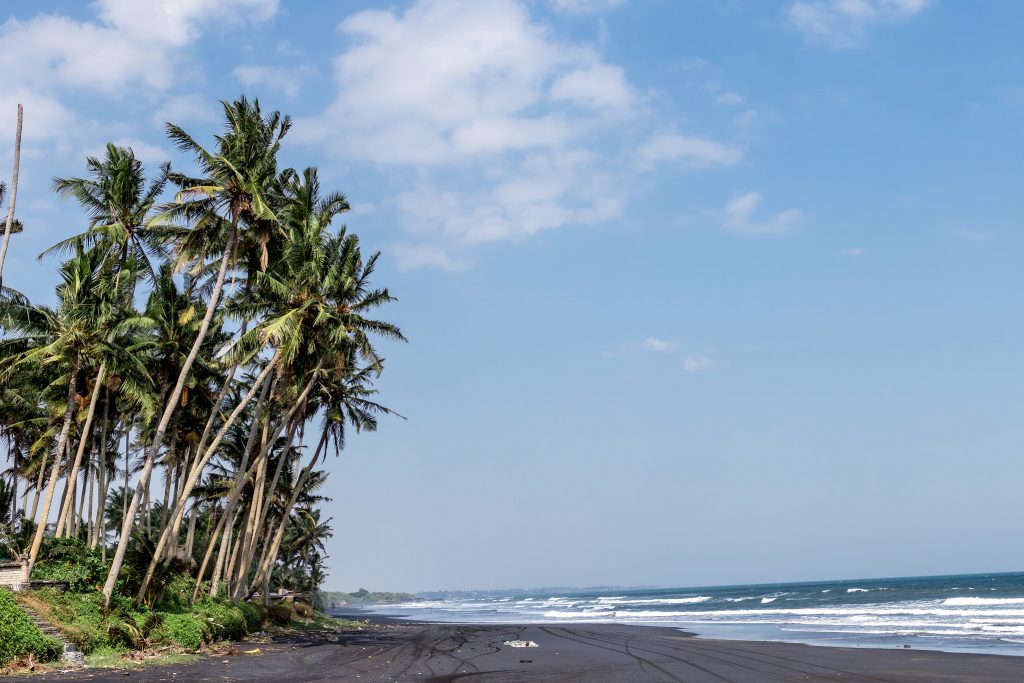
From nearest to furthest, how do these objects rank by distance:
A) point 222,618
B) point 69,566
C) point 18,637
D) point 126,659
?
point 18,637 → point 126,659 → point 69,566 → point 222,618

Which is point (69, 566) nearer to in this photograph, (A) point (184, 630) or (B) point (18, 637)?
(A) point (184, 630)

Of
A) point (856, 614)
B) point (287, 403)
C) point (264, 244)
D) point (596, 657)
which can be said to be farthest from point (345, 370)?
point (856, 614)

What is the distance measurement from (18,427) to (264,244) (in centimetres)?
1453

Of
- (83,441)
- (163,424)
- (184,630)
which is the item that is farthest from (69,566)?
(163,424)

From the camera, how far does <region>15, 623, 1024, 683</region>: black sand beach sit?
17.0 metres

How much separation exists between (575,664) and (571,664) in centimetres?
11

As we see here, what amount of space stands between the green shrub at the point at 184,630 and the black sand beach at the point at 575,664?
4.42 feet

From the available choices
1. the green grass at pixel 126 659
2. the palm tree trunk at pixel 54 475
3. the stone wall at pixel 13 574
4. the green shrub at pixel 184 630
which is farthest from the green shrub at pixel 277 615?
the stone wall at pixel 13 574

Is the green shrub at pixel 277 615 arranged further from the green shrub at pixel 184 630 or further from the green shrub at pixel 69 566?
the green shrub at pixel 69 566

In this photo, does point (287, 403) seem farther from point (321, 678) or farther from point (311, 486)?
point (321, 678)

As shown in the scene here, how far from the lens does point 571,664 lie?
20.7 m

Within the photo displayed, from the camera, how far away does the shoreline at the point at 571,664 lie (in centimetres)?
1705

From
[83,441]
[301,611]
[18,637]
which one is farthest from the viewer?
[301,611]

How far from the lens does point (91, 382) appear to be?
25.8 m
